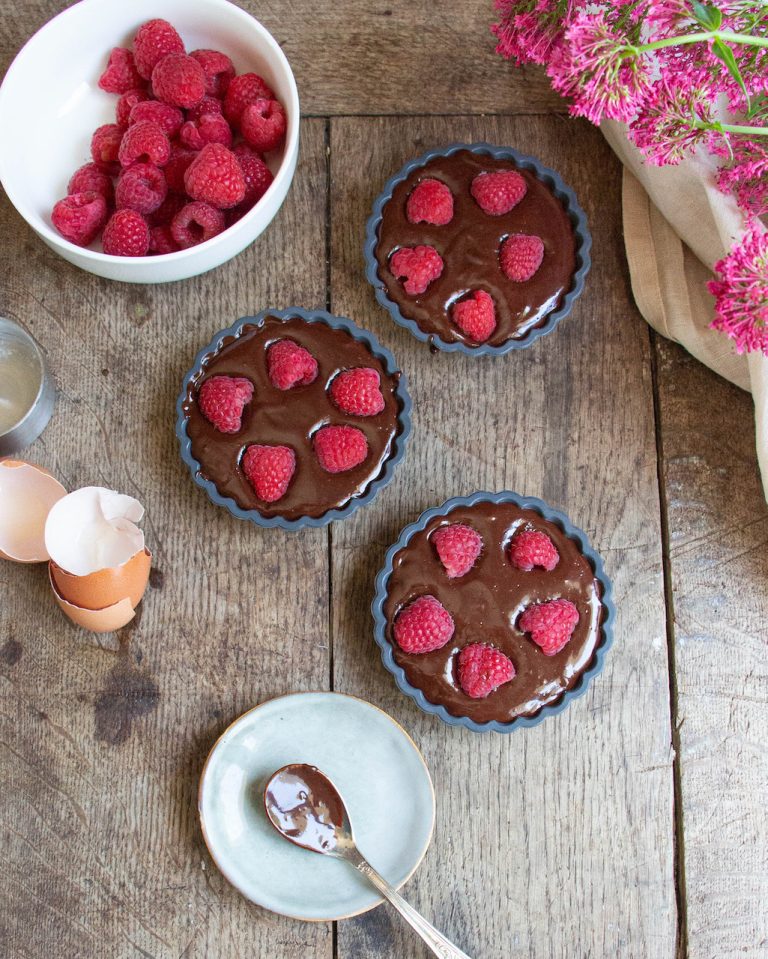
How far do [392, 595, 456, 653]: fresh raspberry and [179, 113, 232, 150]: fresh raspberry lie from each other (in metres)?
0.78

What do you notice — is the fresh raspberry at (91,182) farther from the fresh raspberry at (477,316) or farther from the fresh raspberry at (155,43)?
the fresh raspberry at (477,316)

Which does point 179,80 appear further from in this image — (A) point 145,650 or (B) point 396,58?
(A) point 145,650

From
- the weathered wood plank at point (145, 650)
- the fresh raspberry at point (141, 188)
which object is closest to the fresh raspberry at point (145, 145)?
the fresh raspberry at point (141, 188)

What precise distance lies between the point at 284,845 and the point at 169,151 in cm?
108

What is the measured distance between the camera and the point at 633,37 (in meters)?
1.11

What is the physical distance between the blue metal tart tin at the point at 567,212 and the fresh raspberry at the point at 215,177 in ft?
0.74

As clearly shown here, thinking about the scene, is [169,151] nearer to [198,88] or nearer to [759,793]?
[198,88]

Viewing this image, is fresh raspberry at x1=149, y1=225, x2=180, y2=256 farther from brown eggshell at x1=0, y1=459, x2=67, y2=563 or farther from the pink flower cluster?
the pink flower cluster

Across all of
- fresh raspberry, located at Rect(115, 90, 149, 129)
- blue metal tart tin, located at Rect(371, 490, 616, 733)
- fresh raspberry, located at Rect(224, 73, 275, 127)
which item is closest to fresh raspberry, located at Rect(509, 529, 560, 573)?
blue metal tart tin, located at Rect(371, 490, 616, 733)

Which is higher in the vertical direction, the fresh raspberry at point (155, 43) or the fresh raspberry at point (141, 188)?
the fresh raspberry at point (155, 43)

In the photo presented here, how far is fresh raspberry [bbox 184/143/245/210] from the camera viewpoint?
4.42 ft

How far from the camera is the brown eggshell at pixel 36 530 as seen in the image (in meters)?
1.40

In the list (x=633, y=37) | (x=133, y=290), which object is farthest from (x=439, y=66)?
(x=133, y=290)

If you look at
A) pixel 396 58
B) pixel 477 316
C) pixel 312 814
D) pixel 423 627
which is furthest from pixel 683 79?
pixel 312 814
